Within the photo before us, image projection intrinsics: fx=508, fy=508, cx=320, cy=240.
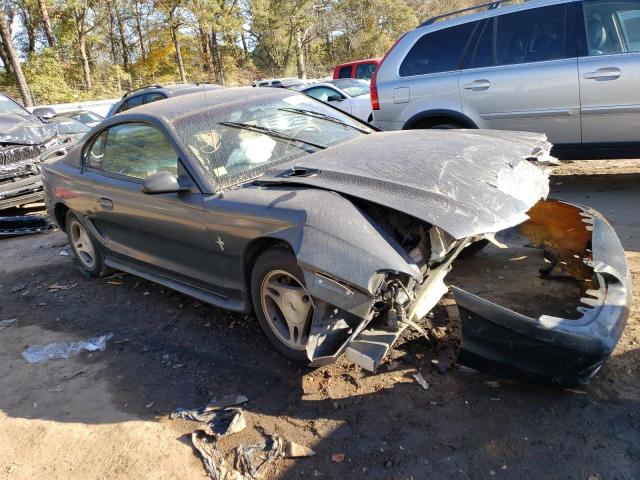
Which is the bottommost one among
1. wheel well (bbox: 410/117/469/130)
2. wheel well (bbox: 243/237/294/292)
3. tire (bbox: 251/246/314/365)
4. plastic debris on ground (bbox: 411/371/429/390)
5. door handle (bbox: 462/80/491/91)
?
plastic debris on ground (bbox: 411/371/429/390)

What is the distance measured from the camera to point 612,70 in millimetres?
5078

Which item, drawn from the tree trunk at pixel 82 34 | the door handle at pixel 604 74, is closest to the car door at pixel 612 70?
the door handle at pixel 604 74

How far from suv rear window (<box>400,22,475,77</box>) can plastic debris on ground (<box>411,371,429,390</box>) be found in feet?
14.0

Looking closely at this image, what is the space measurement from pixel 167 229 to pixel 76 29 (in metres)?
29.6

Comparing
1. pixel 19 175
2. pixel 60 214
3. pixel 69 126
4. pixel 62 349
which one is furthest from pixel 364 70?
pixel 62 349

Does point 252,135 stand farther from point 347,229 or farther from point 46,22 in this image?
point 46,22

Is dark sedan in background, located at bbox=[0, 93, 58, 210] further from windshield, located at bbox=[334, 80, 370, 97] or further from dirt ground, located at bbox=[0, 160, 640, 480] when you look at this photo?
windshield, located at bbox=[334, 80, 370, 97]

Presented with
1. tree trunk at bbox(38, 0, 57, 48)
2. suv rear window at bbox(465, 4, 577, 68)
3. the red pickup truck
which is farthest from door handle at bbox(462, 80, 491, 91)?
tree trunk at bbox(38, 0, 57, 48)

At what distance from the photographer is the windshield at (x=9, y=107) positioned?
8.38m

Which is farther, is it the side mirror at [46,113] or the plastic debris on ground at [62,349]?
the side mirror at [46,113]

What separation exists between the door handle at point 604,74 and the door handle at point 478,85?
984 millimetres

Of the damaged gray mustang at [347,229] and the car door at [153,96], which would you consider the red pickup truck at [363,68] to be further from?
the damaged gray mustang at [347,229]

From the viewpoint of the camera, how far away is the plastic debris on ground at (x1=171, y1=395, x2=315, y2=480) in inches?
95.2

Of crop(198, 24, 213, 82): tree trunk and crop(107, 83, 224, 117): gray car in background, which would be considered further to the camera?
crop(198, 24, 213, 82): tree trunk
